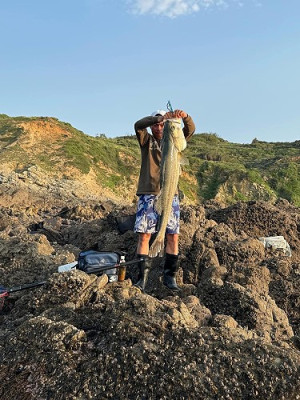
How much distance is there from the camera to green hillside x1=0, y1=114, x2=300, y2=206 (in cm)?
2448

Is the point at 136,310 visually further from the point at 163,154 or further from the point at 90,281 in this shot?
the point at 163,154

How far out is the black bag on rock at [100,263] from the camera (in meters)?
4.60

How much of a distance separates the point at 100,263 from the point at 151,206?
895mm

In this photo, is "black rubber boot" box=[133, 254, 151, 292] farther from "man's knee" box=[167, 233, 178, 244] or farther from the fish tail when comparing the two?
"man's knee" box=[167, 233, 178, 244]

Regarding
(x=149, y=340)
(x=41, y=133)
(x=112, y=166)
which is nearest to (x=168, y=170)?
(x=149, y=340)

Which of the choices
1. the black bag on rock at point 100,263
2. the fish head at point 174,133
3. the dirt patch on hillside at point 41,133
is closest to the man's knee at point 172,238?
the black bag on rock at point 100,263

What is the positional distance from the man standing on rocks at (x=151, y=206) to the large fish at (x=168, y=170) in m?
0.27

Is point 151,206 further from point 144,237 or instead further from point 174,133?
point 174,133

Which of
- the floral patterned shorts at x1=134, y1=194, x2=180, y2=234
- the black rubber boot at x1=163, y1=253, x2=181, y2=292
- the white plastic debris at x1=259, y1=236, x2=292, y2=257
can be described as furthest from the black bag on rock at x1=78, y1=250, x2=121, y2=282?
the white plastic debris at x1=259, y1=236, x2=292, y2=257

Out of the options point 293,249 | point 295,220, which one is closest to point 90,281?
point 293,249

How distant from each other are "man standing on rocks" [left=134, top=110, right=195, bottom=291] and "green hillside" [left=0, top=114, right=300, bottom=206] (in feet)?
61.1

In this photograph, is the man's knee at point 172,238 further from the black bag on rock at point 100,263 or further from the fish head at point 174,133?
the fish head at point 174,133

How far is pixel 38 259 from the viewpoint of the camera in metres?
5.45

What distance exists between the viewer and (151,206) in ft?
15.7
